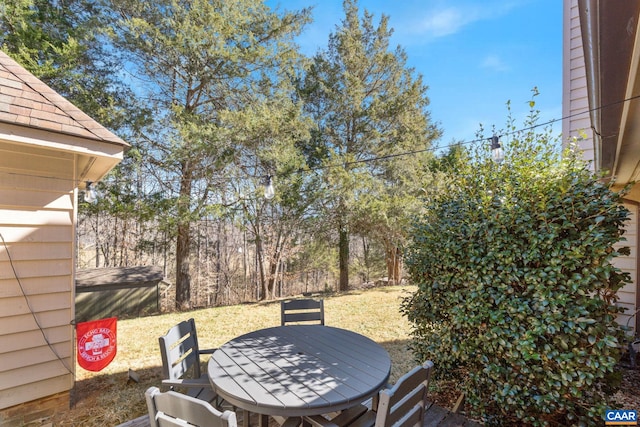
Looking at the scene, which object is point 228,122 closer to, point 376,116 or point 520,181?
point 376,116

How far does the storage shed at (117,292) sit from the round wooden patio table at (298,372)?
623 cm

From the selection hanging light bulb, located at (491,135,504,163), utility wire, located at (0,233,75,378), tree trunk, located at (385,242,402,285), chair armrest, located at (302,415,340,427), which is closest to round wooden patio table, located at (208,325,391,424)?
chair armrest, located at (302,415,340,427)

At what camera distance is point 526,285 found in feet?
6.94

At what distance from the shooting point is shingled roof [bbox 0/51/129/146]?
238cm

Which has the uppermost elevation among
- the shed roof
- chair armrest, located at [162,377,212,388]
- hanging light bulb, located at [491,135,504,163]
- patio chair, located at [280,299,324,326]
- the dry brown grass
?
hanging light bulb, located at [491,135,504,163]

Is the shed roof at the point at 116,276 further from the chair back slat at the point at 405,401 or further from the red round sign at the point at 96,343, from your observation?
the chair back slat at the point at 405,401

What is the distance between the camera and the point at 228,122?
6867mm

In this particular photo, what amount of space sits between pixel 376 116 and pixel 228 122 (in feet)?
16.4

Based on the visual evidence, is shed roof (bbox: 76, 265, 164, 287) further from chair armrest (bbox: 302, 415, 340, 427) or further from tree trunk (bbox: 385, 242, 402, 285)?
tree trunk (bbox: 385, 242, 402, 285)

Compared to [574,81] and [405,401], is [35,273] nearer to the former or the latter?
[405,401]

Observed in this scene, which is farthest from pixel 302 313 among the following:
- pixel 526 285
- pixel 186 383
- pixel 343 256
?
pixel 343 256

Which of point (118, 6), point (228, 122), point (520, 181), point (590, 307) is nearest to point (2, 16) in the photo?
point (118, 6)

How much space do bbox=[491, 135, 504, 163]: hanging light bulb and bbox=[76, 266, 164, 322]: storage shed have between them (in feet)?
26.3

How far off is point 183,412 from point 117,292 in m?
7.25
